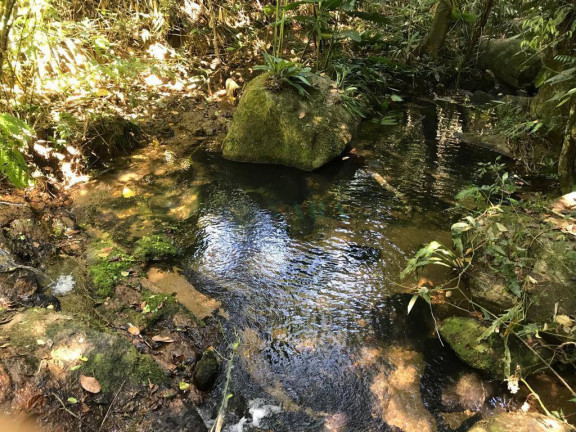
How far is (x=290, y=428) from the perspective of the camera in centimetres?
271

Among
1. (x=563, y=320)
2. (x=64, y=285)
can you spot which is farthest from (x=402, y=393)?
(x=64, y=285)

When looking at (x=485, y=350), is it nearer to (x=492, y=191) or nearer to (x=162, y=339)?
(x=492, y=191)

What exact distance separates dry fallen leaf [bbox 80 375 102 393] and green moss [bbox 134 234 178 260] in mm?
1885

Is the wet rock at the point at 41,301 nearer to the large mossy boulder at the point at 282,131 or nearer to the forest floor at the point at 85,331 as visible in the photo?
the forest floor at the point at 85,331

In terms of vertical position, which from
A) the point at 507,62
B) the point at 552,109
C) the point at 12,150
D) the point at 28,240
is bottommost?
the point at 28,240

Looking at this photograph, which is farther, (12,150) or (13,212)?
(13,212)

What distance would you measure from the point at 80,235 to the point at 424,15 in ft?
34.9

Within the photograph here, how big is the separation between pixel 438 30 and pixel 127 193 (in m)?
8.73

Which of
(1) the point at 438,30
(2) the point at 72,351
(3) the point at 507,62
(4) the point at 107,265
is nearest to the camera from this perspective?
(2) the point at 72,351

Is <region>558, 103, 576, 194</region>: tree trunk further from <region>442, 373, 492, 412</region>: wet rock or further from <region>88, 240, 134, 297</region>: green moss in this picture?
<region>88, 240, 134, 297</region>: green moss

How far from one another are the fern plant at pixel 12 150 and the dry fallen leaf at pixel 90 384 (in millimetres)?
2636

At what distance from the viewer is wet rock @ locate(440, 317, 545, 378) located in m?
3.09

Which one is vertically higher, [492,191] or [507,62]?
[507,62]

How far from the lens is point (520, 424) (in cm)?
239
